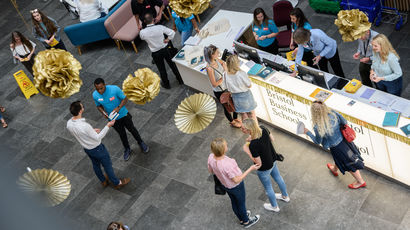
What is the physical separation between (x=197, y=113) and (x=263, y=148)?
1.26 metres

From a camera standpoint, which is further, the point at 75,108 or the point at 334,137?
the point at 75,108

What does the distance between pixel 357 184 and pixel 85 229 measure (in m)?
3.72

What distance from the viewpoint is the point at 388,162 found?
5.11 m

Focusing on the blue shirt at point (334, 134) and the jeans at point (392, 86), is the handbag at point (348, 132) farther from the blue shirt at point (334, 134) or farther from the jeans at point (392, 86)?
the jeans at point (392, 86)

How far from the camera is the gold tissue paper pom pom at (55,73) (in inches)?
193

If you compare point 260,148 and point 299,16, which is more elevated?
point 299,16

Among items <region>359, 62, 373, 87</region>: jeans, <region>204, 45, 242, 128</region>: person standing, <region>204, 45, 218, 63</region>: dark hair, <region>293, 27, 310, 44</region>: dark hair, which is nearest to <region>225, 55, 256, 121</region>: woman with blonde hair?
<region>204, 45, 242, 128</region>: person standing

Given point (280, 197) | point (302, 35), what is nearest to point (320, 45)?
point (302, 35)

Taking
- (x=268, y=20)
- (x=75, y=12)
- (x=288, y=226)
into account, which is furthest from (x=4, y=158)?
(x=75, y=12)

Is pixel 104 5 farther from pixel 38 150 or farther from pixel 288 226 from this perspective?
pixel 288 226

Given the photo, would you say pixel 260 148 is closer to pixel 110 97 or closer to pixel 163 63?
pixel 110 97

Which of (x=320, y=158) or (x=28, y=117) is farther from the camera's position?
(x=28, y=117)

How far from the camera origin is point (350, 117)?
16.5 ft

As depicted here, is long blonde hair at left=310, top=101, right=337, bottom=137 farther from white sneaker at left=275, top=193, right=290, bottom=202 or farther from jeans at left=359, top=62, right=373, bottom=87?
jeans at left=359, top=62, right=373, bottom=87
